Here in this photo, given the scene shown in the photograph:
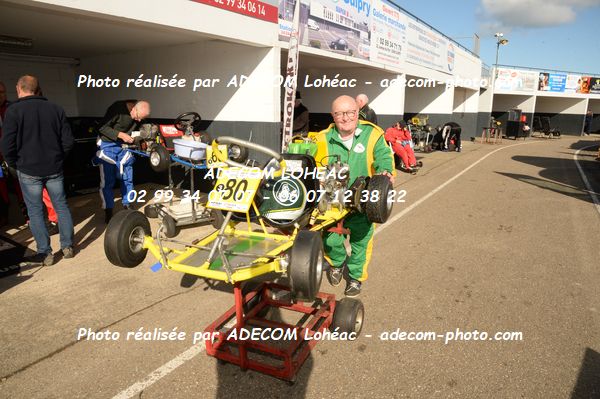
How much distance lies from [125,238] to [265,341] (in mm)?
1308

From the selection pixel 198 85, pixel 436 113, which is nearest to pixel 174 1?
pixel 198 85

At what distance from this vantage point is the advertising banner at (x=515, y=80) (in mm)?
29359

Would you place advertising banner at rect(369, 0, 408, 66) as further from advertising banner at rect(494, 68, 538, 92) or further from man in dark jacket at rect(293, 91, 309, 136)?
advertising banner at rect(494, 68, 538, 92)

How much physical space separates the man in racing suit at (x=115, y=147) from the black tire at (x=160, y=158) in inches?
20.0

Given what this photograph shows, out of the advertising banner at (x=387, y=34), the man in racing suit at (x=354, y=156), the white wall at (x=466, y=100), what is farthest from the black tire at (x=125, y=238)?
the white wall at (x=466, y=100)

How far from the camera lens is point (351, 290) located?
12.3 feet

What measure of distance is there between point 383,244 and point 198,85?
193 inches

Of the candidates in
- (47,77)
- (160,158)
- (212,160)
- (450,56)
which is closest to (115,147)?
(160,158)

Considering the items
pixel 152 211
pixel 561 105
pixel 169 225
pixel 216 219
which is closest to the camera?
pixel 169 225

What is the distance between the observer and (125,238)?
276cm

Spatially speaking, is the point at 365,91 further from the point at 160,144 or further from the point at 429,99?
the point at 160,144

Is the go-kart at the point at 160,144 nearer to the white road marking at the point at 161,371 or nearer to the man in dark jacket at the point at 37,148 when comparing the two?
the man in dark jacket at the point at 37,148

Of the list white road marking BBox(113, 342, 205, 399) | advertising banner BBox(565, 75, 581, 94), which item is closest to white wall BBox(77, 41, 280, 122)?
white road marking BBox(113, 342, 205, 399)

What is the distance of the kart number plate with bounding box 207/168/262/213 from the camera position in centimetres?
265
